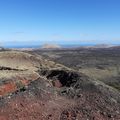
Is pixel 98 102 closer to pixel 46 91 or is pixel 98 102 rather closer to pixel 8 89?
pixel 46 91

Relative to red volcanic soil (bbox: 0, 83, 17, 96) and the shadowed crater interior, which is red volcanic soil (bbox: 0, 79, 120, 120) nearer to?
red volcanic soil (bbox: 0, 83, 17, 96)

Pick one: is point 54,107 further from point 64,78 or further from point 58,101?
point 64,78

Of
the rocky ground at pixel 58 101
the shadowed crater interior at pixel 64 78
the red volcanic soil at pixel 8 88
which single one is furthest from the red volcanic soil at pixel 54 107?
the shadowed crater interior at pixel 64 78

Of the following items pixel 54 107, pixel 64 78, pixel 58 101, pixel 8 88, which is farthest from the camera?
pixel 64 78

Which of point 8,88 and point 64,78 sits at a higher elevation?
point 64,78

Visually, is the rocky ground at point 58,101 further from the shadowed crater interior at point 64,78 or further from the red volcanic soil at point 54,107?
the shadowed crater interior at point 64,78

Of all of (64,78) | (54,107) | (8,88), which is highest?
(64,78)

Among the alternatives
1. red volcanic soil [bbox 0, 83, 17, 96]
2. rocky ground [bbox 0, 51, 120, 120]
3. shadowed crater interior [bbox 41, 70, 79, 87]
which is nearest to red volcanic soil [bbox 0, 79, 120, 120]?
rocky ground [bbox 0, 51, 120, 120]

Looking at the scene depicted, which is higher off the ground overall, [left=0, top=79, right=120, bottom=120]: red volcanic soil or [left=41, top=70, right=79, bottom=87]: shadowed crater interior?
[left=41, top=70, right=79, bottom=87]: shadowed crater interior

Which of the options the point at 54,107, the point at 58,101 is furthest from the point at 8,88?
the point at 54,107

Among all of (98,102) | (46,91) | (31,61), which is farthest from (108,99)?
(31,61)

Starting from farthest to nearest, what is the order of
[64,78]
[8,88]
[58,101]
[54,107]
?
[64,78], [8,88], [58,101], [54,107]
